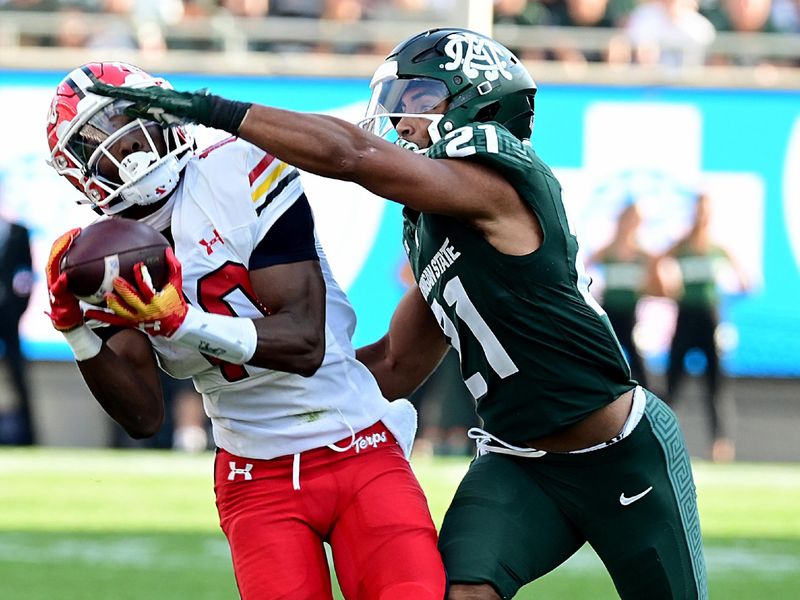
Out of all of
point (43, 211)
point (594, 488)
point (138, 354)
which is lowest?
point (43, 211)

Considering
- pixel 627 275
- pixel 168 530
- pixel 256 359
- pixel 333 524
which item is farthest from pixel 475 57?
pixel 627 275

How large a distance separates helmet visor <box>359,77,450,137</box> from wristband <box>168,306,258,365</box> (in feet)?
2.53

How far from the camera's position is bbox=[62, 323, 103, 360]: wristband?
11.6ft

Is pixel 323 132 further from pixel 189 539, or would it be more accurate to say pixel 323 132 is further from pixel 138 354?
pixel 189 539

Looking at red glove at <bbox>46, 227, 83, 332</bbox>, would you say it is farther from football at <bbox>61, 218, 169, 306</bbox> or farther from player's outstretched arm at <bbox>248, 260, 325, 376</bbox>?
player's outstretched arm at <bbox>248, 260, 325, 376</bbox>

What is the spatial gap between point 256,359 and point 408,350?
847 mm

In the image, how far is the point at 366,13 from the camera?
12.3m

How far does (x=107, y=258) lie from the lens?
11.0 feet

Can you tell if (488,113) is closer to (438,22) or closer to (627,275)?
(627,275)

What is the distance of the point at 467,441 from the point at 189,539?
3.81 m

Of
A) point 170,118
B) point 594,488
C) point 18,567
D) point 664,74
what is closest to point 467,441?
point 664,74

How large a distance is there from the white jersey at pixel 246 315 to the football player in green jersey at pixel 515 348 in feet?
1.06

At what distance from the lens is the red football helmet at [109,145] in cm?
364

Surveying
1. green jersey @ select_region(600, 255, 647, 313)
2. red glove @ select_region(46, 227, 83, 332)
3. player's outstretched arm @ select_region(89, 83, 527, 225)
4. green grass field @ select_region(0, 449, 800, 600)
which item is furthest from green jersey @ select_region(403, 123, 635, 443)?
green jersey @ select_region(600, 255, 647, 313)
